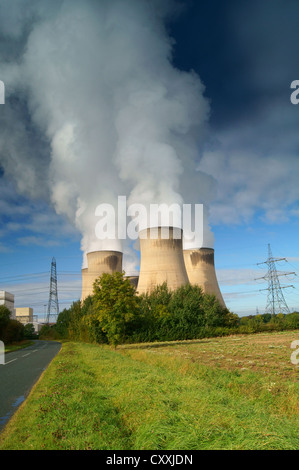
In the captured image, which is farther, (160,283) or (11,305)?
(11,305)

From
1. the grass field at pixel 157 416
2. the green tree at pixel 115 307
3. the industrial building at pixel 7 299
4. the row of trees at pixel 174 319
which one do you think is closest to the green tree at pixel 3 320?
the row of trees at pixel 174 319

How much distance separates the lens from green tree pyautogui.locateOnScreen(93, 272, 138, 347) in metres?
17.6

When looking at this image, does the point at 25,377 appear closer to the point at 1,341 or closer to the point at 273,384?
the point at 273,384

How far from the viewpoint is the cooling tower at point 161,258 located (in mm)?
24609

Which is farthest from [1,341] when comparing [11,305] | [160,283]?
[11,305]

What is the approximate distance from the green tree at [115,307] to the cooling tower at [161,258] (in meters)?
6.10

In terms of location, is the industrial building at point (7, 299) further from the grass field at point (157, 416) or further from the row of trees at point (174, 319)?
the grass field at point (157, 416)

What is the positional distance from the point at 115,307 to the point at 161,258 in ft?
24.5

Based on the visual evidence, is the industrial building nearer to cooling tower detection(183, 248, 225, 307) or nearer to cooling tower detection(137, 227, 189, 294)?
cooling tower detection(183, 248, 225, 307)

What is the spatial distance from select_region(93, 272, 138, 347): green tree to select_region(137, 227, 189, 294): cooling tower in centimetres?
610

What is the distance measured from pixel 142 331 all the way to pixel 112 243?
33.2 feet

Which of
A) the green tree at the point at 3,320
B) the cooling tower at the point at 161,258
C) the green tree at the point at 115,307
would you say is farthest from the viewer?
the green tree at the point at 3,320

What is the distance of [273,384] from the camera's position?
6.45m
